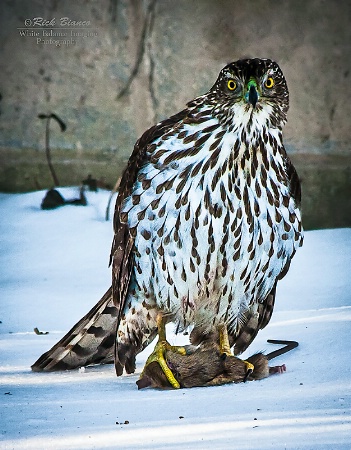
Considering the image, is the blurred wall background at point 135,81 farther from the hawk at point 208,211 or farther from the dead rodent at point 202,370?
the dead rodent at point 202,370

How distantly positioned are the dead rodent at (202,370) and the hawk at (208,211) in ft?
0.14

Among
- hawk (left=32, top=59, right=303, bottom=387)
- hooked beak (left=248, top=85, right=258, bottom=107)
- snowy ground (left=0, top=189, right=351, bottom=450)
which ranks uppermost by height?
hooked beak (left=248, top=85, right=258, bottom=107)

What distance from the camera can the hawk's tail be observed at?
10.5ft

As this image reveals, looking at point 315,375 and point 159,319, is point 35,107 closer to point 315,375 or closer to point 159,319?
point 159,319

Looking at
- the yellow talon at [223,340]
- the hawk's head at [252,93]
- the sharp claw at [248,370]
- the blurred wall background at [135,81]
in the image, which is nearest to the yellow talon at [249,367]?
the sharp claw at [248,370]

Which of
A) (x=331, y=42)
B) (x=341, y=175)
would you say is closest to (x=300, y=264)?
(x=341, y=175)

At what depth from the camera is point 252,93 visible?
285 centimetres

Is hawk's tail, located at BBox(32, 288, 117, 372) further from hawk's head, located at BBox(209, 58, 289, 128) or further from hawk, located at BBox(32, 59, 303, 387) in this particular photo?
hawk's head, located at BBox(209, 58, 289, 128)

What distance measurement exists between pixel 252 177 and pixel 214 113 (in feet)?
0.79

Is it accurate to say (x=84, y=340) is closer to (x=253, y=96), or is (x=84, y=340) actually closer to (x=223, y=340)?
(x=223, y=340)

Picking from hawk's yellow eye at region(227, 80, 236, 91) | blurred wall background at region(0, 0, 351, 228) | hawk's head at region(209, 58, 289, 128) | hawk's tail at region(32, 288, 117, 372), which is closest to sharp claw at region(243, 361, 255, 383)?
hawk's tail at region(32, 288, 117, 372)

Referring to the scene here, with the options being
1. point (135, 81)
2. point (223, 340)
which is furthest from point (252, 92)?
point (135, 81)

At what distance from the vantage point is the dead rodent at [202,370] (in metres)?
2.98

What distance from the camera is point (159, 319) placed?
312 cm
